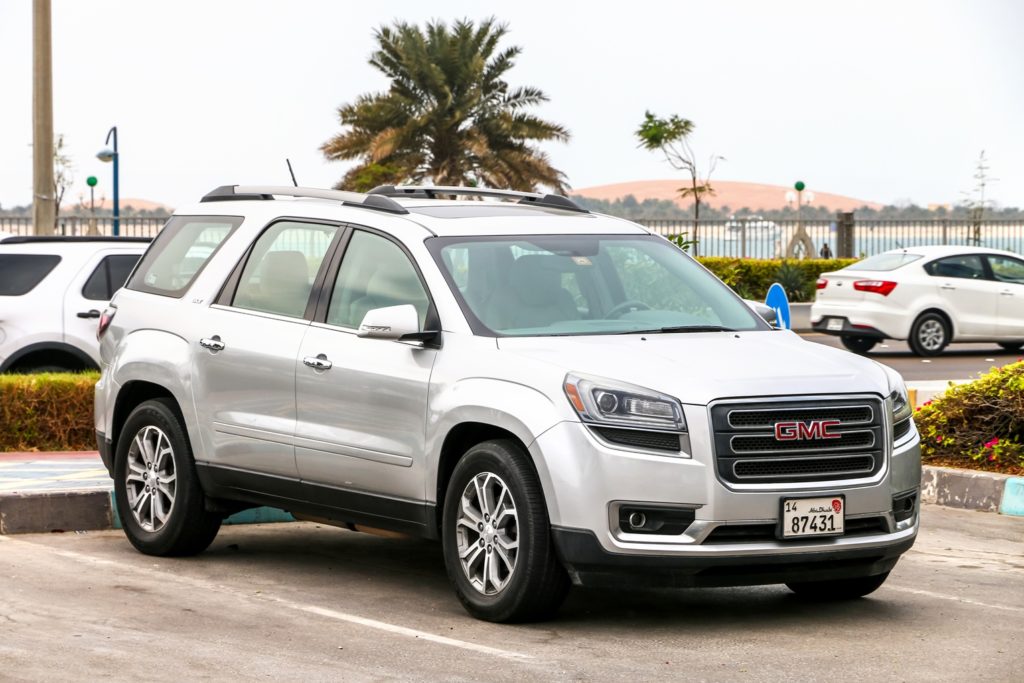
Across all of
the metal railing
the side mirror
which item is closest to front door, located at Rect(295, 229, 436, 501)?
the side mirror

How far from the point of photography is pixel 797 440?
6.71 m

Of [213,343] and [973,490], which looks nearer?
[213,343]

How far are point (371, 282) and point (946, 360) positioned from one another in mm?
16915

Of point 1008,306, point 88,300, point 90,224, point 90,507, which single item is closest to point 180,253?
point 90,507

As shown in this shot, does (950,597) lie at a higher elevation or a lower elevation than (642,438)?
lower

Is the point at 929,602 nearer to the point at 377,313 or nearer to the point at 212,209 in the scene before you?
the point at 377,313

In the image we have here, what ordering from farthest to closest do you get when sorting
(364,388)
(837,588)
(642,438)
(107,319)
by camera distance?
(107,319) < (837,588) < (364,388) < (642,438)

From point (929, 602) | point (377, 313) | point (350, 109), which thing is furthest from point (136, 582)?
point (350, 109)

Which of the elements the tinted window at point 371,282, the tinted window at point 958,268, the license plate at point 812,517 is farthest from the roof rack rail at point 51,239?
the tinted window at point 958,268

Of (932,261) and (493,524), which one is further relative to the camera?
(932,261)

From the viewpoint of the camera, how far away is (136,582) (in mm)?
7934

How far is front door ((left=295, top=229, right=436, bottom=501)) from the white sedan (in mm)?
16477

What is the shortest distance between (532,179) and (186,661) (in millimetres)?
36006

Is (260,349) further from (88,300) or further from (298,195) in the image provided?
(88,300)
